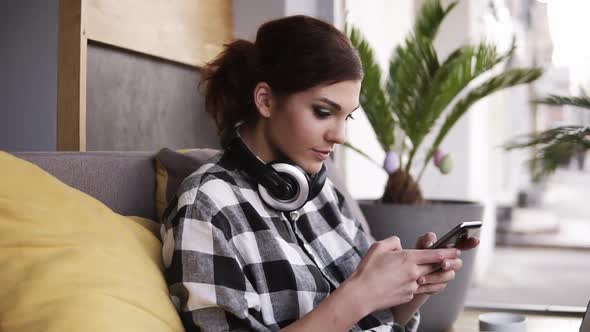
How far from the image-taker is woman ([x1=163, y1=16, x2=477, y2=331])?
3.84 feet

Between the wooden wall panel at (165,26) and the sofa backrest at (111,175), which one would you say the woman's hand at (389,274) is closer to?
the sofa backrest at (111,175)

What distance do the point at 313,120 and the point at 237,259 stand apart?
31 cm

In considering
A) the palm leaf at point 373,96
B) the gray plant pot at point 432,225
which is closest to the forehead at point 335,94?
the gray plant pot at point 432,225

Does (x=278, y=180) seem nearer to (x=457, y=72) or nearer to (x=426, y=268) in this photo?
(x=426, y=268)

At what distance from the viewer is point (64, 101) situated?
1.75m

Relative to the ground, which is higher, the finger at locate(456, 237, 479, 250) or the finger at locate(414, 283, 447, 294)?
the finger at locate(456, 237, 479, 250)

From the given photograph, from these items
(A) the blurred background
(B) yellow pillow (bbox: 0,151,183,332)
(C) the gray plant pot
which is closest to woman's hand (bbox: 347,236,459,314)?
(B) yellow pillow (bbox: 0,151,183,332)

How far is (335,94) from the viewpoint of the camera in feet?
4.34

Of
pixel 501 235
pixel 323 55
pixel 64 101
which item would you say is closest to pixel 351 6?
pixel 64 101

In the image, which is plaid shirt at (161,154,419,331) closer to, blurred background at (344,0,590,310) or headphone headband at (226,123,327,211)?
headphone headband at (226,123,327,211)

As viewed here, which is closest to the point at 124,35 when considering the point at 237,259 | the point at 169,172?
the point at 169,172

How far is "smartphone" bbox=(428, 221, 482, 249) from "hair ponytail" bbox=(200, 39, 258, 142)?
448 mm

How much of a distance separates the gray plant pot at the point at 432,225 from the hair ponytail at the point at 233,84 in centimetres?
112

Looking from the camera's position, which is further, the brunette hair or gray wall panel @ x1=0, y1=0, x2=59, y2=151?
gray wall panel @ x1=0, y1=0, x2=59, y2=151
